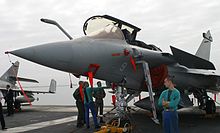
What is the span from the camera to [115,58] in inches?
251

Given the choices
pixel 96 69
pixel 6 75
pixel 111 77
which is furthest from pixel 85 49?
pixel 6 75

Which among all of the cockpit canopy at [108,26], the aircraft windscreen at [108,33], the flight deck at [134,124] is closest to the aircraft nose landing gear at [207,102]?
the flight deck at [134,124]

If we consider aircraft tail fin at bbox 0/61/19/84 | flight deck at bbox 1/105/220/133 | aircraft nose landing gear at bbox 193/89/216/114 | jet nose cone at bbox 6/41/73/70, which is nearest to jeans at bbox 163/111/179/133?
flight deck at bbox 1/105/220/133

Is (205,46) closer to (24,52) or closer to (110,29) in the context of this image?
(110,29)

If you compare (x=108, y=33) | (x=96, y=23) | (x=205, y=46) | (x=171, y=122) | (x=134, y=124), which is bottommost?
(x=134, y=124)

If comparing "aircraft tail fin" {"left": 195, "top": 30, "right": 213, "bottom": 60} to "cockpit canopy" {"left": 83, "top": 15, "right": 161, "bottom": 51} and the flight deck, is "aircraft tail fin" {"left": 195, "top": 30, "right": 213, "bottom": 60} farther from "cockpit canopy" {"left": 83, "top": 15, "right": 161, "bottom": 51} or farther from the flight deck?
"cockpit canopy" {"left": 83, "top": 15, "right": 161, "bottom": 51}

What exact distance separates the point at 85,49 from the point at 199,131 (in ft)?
13.0

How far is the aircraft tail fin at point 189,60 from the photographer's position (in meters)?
8.10

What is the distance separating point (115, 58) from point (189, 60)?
11.2 feet

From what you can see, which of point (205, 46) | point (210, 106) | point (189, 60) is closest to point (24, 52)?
point (189, 60)

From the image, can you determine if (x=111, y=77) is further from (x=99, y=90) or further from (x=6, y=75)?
(x=6, y=75)

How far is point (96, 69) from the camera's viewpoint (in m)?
6.09

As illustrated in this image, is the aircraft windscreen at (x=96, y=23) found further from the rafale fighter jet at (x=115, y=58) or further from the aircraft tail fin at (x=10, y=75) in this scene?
the aircraft tail fin at (x=10, y=75)

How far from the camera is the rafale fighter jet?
545cm
